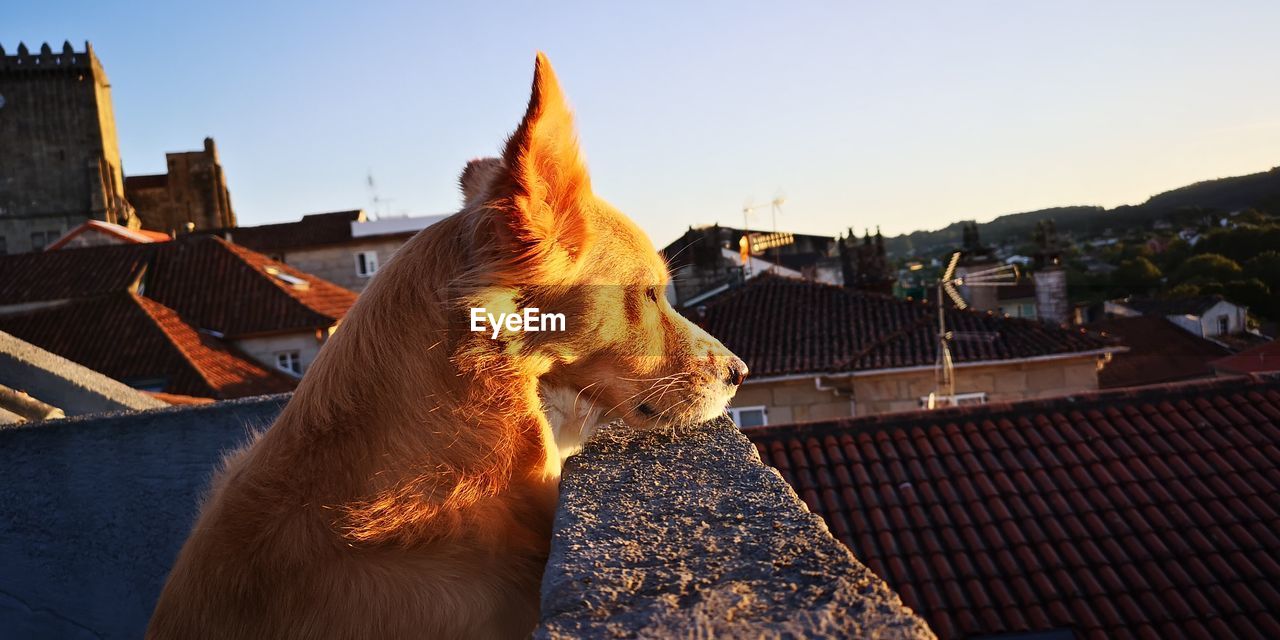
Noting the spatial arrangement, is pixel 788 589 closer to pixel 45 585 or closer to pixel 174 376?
pixel 45 585

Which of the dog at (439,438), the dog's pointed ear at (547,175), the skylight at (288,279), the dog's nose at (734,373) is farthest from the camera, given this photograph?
the skylight at (288,279)

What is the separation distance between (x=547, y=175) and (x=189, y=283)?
32455 mm

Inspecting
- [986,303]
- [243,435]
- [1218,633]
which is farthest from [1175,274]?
[243,435]

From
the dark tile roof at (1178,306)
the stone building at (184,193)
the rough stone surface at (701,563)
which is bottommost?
the dark tile roof at (1178,306)

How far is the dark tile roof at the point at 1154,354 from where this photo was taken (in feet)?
120

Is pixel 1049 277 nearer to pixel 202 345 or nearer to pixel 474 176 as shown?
pixel 202 345

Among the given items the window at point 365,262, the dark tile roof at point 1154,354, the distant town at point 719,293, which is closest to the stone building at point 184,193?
the distant town at point 719,293

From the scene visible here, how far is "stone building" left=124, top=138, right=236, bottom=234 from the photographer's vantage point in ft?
220

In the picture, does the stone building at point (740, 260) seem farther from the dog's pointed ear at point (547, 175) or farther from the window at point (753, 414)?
the dog's pointed ear at point (547, 175)

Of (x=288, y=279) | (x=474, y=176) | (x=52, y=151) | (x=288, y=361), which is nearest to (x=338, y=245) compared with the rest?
(x=288, y=279)

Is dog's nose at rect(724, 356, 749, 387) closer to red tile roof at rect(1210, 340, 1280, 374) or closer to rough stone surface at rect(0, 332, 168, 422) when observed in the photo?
rough stone surface at rect(0, 332, 168, 422)

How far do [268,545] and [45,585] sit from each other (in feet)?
7.19

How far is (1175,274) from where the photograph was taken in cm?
6388

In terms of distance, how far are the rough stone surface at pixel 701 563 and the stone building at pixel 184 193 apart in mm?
72261
